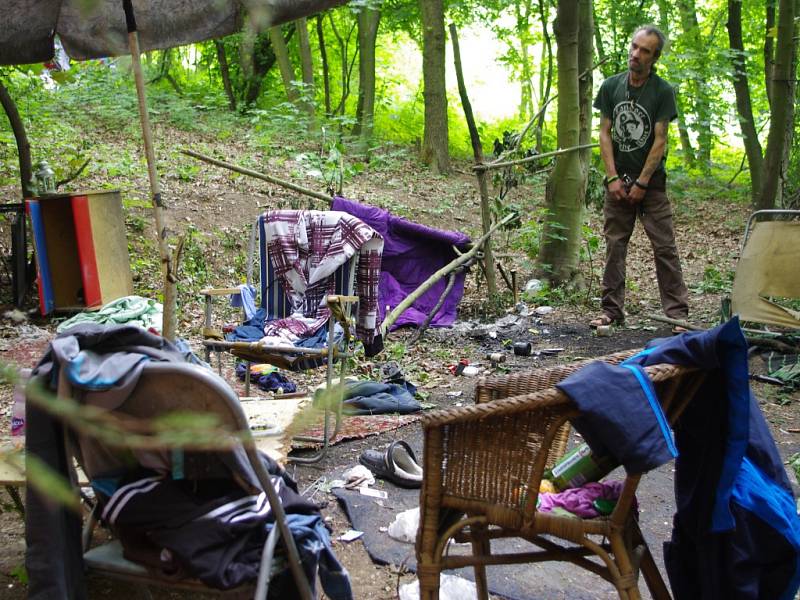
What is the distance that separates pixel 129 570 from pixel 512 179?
618 cm

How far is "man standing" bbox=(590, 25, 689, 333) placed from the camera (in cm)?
615

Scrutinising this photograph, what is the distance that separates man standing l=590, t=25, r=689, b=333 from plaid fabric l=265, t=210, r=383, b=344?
7.74ft

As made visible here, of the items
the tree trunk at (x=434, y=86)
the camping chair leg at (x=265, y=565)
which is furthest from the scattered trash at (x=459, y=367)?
the tree trunk at (x=434, y=86)

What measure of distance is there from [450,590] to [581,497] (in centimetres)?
79

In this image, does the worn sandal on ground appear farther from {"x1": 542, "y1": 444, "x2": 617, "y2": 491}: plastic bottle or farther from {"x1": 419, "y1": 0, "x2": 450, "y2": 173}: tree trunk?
{"x1": 419, "y1": 0, "x2": 450, "y2": 173}: tree trunk

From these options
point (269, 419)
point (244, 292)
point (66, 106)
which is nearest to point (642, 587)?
point (269, 419)

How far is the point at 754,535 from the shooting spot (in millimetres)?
2061

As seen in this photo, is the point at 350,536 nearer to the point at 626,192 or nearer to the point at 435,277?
the point at 435,277

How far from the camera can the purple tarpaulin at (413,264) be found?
282 inches

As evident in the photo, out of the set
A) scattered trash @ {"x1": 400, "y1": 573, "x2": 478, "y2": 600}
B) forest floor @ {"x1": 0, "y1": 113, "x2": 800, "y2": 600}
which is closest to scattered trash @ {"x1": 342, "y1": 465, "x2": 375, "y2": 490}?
forest floor @ {"x1": 0, "y1": 113, "x2": 800, "y2": 600}

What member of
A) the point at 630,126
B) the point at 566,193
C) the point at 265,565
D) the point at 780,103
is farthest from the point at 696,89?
the point at 265,565

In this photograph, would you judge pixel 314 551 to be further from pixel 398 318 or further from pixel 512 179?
pixel 512 179

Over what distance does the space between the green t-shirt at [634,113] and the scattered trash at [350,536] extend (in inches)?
168

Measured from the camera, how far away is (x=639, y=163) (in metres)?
6.33
